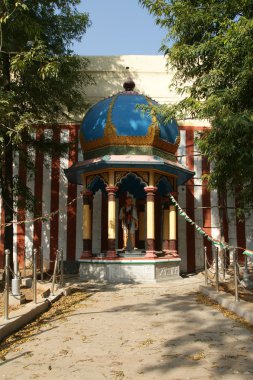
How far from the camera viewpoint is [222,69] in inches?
320

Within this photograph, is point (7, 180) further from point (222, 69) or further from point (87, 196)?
point (222, 69)

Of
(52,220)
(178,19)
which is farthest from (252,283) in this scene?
(52,220)

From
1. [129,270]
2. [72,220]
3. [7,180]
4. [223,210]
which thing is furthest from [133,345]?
[223,210]

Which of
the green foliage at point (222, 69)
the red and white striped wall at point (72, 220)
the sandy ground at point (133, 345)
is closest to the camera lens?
the sandy ground at point (133, 345)

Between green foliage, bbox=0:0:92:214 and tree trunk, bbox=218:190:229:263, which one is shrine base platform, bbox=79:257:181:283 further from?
tree trunk, bbox=218:190:229:263

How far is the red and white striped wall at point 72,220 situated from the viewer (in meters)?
16.1

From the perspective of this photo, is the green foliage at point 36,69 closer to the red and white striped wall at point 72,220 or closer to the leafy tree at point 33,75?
the leafy tree at point 33,75

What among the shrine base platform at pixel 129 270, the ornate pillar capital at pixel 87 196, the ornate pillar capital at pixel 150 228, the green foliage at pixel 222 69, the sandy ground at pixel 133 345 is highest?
the green foliage at pixel 222 69

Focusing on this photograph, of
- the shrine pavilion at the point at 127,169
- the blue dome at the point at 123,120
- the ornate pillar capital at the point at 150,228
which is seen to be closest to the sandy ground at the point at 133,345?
the shrine pavilion at the point at 127,169

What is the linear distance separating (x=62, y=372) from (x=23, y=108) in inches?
331

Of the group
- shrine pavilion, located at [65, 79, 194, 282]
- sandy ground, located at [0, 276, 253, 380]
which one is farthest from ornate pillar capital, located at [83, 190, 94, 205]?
sandy ground, located at [0, 276, 253, 380]

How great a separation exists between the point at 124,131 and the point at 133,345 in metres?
9.04

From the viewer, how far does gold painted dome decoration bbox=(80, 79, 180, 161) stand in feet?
42.9

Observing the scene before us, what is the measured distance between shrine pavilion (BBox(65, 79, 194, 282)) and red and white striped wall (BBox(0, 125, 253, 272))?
2144 mm
